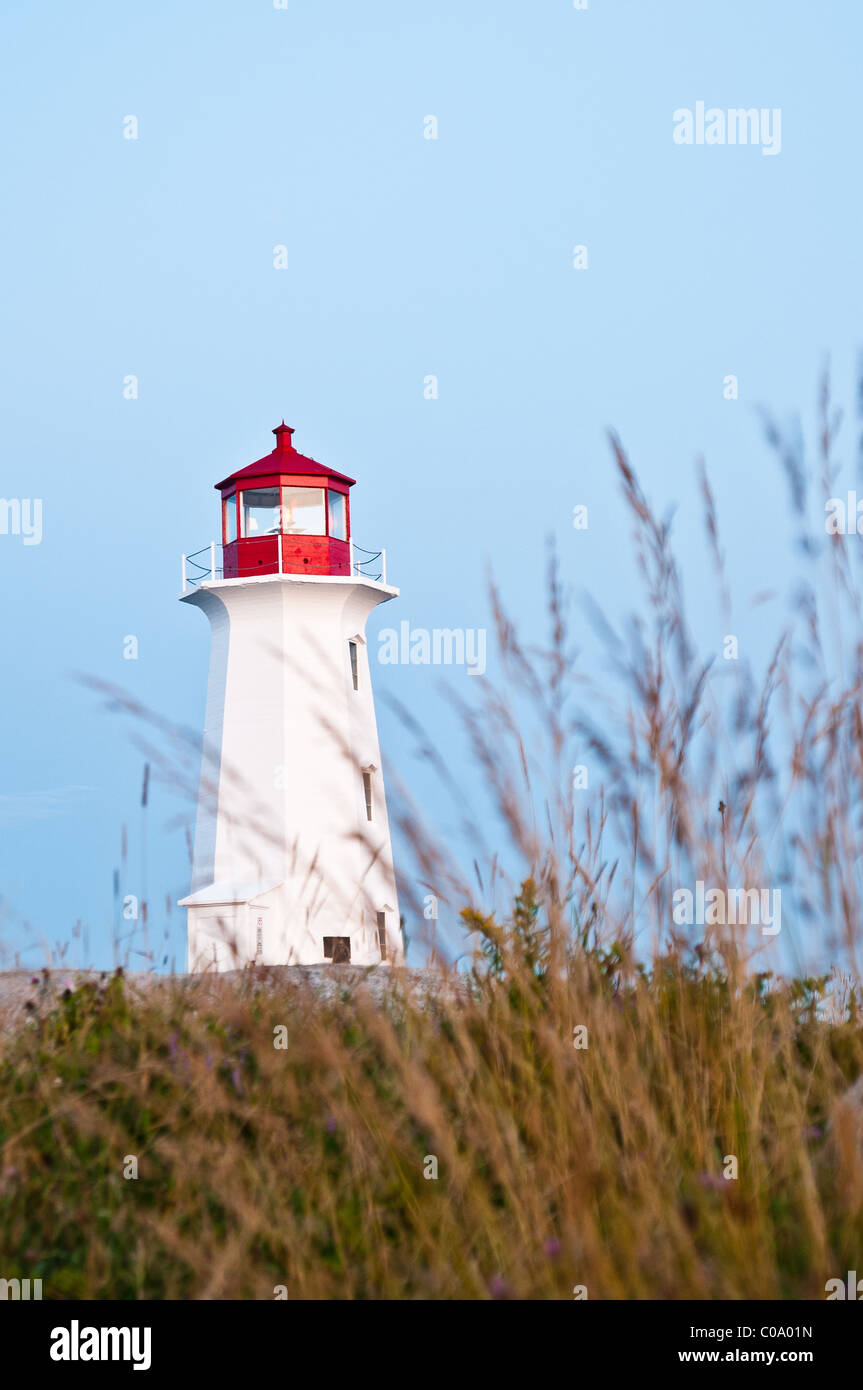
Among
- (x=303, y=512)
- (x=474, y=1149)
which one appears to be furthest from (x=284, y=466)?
(x=474, y=1149)

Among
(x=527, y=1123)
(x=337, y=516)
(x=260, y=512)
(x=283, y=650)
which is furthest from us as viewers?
(x=337, y=516)

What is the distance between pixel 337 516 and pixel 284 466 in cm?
105

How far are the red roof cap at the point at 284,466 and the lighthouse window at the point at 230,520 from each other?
0.79ft

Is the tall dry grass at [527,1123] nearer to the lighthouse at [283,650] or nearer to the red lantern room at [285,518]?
the lighthouse at [283,650]

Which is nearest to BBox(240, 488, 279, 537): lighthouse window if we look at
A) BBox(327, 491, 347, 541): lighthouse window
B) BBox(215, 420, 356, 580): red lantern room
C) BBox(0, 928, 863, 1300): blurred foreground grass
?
BBox(215, 420, 356, 580): red lantern room

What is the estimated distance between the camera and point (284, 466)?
1853 centimetres

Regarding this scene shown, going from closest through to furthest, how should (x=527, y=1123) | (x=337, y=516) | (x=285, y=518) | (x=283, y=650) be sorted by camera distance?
1. (x=527, y=1123)
2. (x=283, y=650)
3. (x=285, y=518)
4. (x=337, y=516)

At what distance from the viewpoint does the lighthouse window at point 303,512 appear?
60.9ft

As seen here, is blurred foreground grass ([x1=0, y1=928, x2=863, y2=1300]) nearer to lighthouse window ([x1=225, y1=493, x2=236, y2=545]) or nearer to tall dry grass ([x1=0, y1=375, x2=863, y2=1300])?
tall dry grass ([x1=0, y1=375, x2=863, y2=1300])

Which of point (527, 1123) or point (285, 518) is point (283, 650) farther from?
point (527, 1123)

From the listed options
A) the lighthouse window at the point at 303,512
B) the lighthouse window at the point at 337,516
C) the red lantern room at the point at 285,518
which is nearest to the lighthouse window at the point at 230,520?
the red lantern room at the point at 285,518
